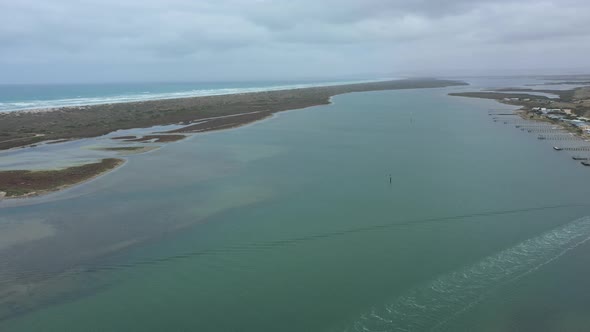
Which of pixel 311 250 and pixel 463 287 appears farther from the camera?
pixel 311 250

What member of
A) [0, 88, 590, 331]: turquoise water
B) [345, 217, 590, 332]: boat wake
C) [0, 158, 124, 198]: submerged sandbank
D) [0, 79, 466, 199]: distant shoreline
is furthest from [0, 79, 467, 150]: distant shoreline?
[345, 217, 590, 332]: boat wake

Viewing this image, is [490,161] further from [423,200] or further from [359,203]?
[359,203]

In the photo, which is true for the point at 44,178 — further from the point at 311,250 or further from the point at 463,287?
the point at 463,287

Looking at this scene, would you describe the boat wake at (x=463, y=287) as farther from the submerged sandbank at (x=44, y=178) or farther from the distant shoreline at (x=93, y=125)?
the distant shoreline at (x=93, y=125)

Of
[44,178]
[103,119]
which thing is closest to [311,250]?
[44,178]

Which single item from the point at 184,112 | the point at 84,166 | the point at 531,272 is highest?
the point at 184,112

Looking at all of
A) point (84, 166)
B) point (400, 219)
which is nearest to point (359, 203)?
point (400, 219)

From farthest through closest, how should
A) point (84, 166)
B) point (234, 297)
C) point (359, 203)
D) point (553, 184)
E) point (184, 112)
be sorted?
point (184, 112), point (84, 166), point (553, 184), point (359, 203), point (234, 297)
